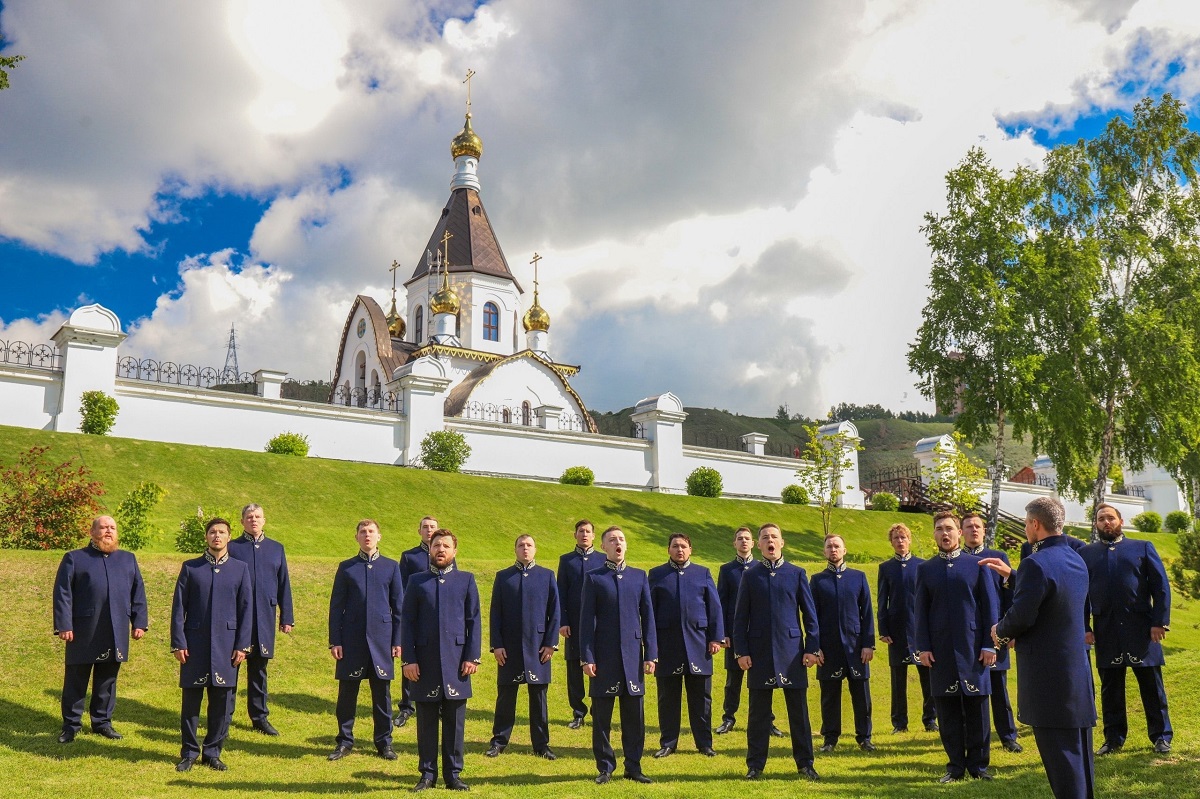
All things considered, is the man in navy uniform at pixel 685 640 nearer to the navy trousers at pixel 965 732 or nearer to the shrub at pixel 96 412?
the navy trousers at pixel 965 732

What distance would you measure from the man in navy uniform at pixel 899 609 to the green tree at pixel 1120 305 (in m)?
17.1

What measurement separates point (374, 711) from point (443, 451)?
58.5 feet

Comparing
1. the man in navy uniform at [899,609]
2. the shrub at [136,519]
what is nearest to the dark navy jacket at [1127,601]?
the man in navy uniform at [899,609]

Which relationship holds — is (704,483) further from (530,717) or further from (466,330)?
(530,717)

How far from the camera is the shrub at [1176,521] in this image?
38106mm

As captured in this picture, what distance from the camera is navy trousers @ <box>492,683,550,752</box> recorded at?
29.3 ft

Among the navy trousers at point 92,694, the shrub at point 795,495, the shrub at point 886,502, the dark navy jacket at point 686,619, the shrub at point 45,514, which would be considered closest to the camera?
the navy trousers at point 92,694

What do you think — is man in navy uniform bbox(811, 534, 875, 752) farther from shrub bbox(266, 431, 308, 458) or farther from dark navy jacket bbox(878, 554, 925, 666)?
shrub bbox(266, 431, 308, 458)

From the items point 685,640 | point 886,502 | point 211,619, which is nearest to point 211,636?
point 211,619

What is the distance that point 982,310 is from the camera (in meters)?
26.0

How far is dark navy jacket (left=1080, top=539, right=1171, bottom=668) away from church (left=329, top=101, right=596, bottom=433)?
31.8 m

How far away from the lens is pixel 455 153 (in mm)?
49531

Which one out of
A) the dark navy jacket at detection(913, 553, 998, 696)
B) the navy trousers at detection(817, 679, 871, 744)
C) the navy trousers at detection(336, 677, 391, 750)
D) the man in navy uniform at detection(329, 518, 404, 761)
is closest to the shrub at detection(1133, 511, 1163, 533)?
the navy trousers at detection(817, 679, 871, 744)

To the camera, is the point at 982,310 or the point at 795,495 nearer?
the point at 982,310
